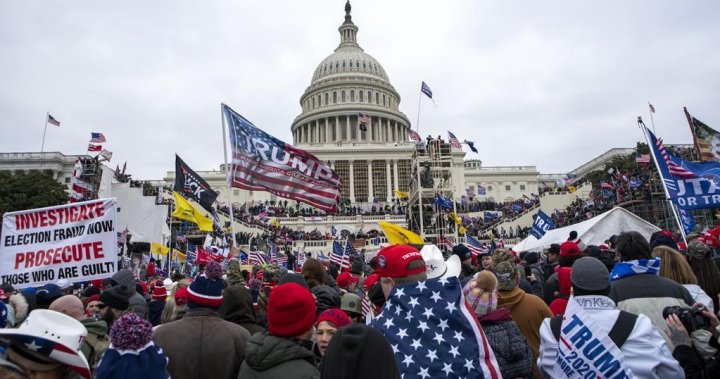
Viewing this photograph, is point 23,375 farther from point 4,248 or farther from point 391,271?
point 4,248

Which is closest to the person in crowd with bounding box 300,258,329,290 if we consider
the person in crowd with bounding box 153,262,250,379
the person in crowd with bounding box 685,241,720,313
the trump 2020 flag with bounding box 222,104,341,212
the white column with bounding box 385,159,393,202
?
the person in crowd with bounding box 153,262,250,379

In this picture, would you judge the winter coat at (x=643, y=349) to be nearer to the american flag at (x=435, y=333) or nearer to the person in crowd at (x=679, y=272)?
the american flag at (x=435, y=333)

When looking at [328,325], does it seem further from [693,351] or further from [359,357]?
[693,351]

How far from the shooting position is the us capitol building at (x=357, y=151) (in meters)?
73.1

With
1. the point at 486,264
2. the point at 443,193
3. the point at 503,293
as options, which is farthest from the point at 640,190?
the point at 503,293

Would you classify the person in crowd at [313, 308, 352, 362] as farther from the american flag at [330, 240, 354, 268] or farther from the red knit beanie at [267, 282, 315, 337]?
the american flag at [330, 240, 354, 268]

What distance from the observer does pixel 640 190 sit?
99.8ft

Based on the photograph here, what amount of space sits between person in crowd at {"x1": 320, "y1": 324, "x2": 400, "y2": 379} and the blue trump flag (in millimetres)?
8731

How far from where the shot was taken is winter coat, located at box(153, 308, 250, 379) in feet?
11.9

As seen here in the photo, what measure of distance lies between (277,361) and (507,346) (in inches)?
67.4

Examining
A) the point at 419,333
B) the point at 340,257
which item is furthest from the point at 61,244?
the point at 340,257

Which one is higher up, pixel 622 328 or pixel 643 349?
pixel 622 328

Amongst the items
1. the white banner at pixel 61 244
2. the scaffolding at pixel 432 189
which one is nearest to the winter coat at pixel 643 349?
the white banner at pixel 61 244

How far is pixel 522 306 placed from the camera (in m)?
4.37
